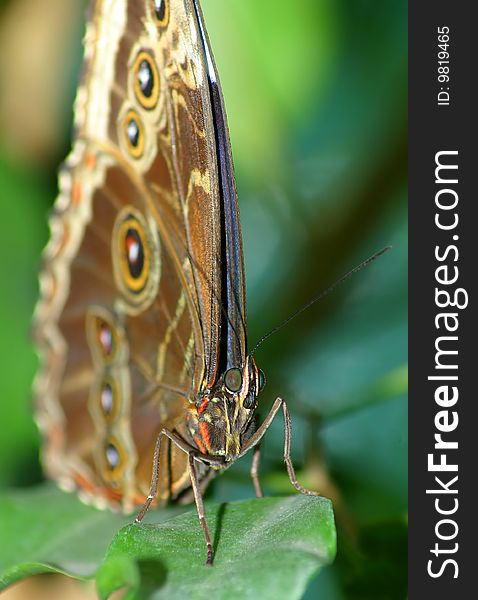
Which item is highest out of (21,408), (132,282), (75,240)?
(75,240)

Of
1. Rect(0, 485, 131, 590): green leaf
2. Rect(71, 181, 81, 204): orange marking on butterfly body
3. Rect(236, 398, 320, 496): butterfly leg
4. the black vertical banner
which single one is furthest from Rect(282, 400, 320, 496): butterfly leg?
Rect(71, 181, 81, 204): orange marking on butterfly body

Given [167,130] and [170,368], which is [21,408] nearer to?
[170,368]

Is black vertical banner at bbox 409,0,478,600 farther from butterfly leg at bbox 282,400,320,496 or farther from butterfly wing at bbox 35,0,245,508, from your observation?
butterfly wing at bbox 35,0,245,508

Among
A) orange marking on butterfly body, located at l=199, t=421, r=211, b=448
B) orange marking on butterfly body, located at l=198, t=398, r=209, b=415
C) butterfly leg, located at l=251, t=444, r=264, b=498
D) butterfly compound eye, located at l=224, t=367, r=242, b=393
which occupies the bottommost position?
butterfly leg, located at l=251, t=444, r=264, b=498

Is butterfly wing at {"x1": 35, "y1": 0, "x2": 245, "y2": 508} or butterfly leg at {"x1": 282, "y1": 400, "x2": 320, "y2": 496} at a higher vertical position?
butterfly wing at {"x1": 35, "y1": 0, "x2": 245, "y2": 508}

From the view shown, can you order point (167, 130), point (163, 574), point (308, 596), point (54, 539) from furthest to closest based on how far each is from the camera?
point (308, 596), point (54, 539), point (167, 130), point (163, 574)

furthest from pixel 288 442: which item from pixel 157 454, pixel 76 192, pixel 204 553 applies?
pixel 76 192

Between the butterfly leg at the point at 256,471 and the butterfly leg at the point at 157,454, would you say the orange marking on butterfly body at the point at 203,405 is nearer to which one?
the butterfly leg at the point at 157,454

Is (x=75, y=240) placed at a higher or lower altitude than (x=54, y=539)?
higher

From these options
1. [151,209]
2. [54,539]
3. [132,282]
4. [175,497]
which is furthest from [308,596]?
[151,209]
